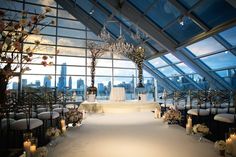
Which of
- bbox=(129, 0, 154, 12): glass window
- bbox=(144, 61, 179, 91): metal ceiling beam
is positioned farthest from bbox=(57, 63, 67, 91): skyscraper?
bbox=(129, 0, 154, 12): glass window

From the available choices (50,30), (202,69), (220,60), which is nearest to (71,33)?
(50,30)

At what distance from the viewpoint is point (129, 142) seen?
2.74m

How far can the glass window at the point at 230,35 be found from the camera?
6060 mm

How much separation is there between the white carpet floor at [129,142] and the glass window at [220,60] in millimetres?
4600

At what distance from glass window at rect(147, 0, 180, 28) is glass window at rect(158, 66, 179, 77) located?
3514mm

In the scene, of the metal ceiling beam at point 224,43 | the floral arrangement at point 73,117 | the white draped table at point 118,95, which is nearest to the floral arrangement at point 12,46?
the floral arrangement at point 73,117

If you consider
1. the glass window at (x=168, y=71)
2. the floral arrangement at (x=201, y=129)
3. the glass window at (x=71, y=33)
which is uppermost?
the glass window at (x=71, y=33)

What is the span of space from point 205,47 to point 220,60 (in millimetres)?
819

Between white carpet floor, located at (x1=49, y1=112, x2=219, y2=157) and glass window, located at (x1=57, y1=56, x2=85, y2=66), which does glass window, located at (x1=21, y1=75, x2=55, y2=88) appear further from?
white carpet floor, located at (x1=49, y1=112, x2=219, y2=157)

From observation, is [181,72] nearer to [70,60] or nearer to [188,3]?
[188,3]

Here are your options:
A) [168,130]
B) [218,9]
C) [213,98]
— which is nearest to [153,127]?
[168,130]

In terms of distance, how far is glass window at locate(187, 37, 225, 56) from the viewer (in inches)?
276

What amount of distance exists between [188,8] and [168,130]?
13.3 ft

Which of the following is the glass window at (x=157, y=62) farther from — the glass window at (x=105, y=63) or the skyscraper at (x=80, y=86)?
the skyscraper at (x=80, y=86)
